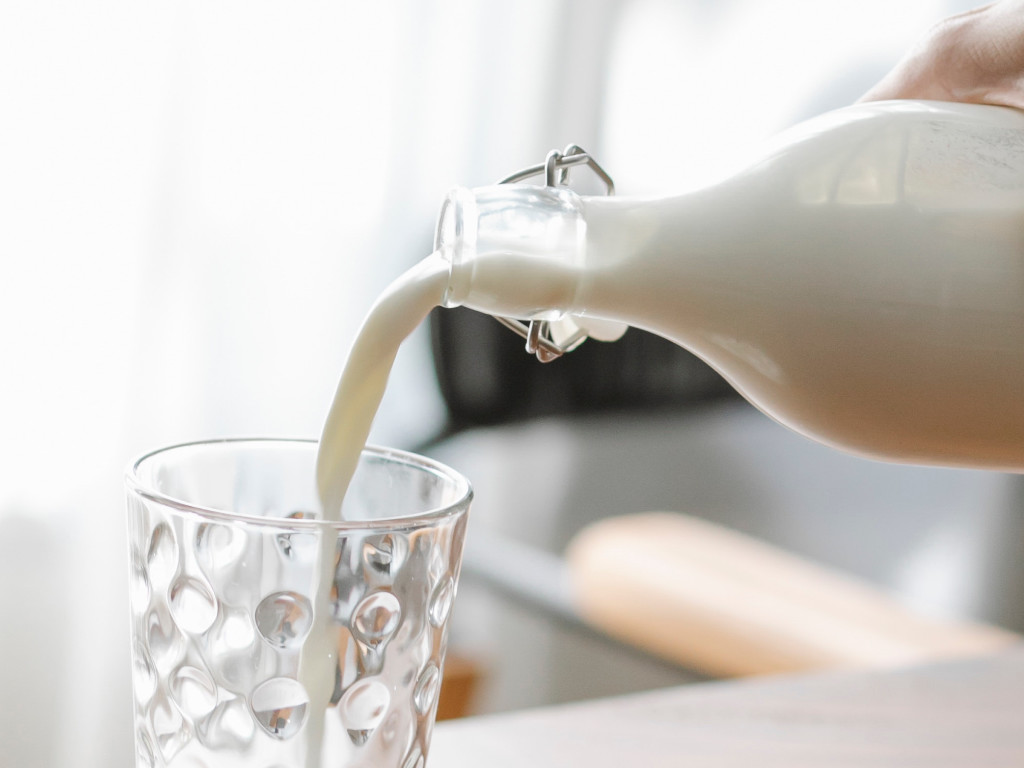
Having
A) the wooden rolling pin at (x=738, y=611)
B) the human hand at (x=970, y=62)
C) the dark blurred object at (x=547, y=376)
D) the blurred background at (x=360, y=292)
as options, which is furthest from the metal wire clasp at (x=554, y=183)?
the dark blurred object at (x=547, y=376)

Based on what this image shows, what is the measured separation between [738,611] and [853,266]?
52.8 inches

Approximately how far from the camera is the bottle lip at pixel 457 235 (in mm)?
385

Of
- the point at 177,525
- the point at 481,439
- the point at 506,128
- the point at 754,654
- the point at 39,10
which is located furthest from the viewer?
the point at 481,439

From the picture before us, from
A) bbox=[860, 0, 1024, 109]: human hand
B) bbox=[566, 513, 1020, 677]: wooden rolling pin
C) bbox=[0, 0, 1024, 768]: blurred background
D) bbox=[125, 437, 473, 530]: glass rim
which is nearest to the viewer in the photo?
bbox=[125, 437, 473, 530]: glass rim

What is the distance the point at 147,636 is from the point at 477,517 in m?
1.99

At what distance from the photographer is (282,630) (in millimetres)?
342

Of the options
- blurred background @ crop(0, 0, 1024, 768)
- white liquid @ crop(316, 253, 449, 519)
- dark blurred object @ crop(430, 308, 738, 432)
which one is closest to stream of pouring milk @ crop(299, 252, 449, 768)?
white liquid @ crop(316, 253, 449, 519)

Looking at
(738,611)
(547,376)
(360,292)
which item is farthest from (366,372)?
(547,376)

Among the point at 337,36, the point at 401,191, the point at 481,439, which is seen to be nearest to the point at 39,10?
the point at 337,36

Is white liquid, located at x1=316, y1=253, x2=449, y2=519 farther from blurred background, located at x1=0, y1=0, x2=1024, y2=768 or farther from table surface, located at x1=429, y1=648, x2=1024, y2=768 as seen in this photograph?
blurred background, located at x1=0, y1=0, x2=1024, y2=768

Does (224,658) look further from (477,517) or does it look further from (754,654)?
(477,517)

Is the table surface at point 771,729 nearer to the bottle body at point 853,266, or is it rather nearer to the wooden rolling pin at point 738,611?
the bottle body at point 853,266

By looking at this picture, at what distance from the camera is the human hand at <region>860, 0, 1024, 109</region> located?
1.50 ft

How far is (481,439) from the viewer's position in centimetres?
229
